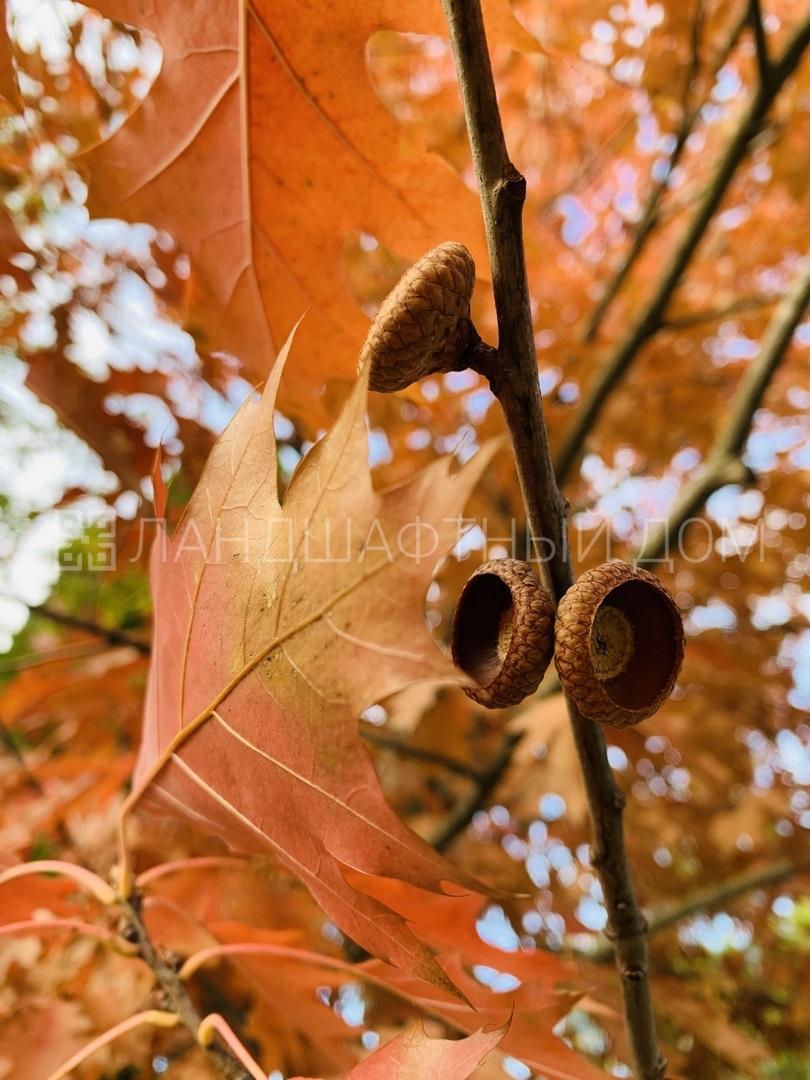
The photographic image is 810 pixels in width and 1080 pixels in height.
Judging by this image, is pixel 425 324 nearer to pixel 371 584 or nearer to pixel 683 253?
pixel 371 584

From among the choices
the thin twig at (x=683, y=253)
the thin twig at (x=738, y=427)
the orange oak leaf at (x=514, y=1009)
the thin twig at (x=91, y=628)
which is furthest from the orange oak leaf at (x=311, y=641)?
the thin twig at (x=683, y=253)

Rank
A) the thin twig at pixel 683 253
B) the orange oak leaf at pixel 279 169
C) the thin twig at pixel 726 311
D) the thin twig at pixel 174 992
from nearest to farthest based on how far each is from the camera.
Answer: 1. the thin twig at pixel 174 992
2. the orange oak leaf at pixel 279 169
3. the thin twig at pixel 683 253
4. the thin twig at pixel 726 311

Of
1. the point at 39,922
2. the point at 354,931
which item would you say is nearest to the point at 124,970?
the point at 39,922

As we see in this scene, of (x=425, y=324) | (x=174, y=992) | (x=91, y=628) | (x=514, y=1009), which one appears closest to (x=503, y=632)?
(x=425, y=324)

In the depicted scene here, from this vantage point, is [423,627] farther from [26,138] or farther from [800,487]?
[800,487]

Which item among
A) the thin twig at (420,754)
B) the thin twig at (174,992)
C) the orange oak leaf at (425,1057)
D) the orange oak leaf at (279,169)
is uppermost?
the orange oak leaf at (279,169)

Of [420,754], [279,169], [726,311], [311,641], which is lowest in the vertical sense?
[420,754]

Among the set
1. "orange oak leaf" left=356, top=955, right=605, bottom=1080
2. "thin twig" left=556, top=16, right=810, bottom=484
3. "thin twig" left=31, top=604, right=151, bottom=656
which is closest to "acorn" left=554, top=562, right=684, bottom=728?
"orange oak leaf" left=356, top=955, right=605, bottom=1080

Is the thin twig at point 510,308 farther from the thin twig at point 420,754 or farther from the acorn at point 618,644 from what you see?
the thin twig at point 420,754
